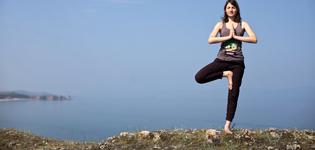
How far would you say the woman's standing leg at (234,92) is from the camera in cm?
1255

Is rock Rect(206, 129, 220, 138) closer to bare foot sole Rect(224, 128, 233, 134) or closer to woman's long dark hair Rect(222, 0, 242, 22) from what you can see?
bare foot sole Rect(224, 128, 233, 134)

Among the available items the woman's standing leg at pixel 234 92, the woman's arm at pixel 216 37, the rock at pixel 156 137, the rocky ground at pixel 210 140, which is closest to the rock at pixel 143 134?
the rocky ground at pixel 210 140

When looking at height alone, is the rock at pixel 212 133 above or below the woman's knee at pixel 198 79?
below

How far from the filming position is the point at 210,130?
14.1 meters

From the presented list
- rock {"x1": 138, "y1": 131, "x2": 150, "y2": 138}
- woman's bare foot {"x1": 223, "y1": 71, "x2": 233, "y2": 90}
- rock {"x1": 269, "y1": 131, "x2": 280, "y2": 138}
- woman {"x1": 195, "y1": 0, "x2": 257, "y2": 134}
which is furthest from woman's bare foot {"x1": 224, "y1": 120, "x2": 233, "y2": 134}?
rock {"x1": 138, "y1": 131, "x2": 150, "y2": 138}

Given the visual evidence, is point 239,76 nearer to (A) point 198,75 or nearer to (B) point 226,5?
(A) point 198,75

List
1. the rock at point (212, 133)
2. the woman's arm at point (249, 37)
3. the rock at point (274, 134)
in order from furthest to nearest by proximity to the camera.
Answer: the rock at point (274, 134), the rock at point (212, 133), the woman's arm at point (249, 37)

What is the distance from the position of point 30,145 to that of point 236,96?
872 cm

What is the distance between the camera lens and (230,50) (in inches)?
487

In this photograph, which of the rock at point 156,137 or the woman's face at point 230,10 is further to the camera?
the rock at point 156,137

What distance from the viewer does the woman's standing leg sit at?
1255 cm

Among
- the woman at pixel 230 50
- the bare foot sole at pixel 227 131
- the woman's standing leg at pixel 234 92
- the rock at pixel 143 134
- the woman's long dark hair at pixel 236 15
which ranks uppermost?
the woman's long dark hair at pixel 236 15

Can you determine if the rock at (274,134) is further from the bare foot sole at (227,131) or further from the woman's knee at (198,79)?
the woman's knee at (198,79)

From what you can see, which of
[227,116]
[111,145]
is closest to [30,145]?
[111,145]
